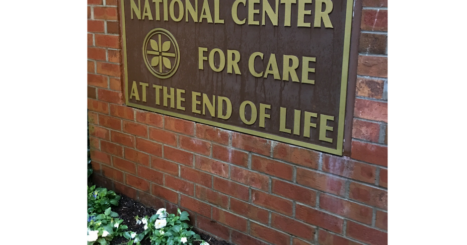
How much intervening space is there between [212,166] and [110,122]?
947mm

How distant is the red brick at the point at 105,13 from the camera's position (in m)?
2.51

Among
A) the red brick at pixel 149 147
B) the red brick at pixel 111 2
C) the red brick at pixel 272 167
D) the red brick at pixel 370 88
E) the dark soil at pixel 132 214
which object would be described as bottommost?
the dark soil at pixel 132 214

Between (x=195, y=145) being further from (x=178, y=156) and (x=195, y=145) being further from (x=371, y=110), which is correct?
(x=371, y=110)

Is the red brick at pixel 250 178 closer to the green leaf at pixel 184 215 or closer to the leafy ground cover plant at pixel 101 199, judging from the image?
the green leaf at pixel 184 215

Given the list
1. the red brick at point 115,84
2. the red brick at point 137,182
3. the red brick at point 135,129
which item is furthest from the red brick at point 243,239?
the red brick at point 115,84

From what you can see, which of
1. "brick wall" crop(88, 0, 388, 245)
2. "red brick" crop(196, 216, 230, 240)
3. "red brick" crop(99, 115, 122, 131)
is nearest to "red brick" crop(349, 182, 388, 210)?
"brick wall" crop(88, 0, 388, 245)

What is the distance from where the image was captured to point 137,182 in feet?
8.86

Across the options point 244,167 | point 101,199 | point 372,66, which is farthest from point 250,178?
point 101,199

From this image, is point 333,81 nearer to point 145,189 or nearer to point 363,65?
point 363,65

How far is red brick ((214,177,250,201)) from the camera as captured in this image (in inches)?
84.0

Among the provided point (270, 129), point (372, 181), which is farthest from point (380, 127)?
point (270, 129)

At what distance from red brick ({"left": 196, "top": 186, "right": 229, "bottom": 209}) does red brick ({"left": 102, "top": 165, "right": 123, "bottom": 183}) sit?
74 centimetres

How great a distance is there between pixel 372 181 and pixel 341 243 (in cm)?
36

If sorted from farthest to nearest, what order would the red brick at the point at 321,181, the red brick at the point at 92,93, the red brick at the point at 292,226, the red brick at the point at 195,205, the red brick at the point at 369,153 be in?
the red brick at the point at 92,93 → the red brick at the point at 195,205 → the red brick at the point at 292,226 → the red brick at the point at 321,181 → the red brick at the point at 369,153
